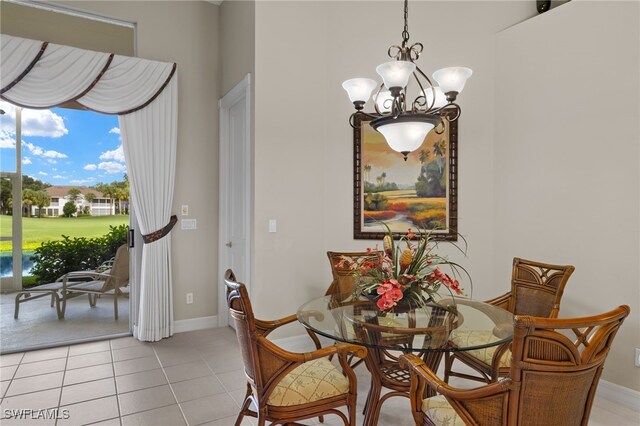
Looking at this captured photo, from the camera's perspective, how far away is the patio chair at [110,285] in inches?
155

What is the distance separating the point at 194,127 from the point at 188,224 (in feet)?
3.56

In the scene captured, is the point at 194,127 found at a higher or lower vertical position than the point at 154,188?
higher

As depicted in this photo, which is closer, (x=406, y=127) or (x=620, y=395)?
(x=406, y=127)

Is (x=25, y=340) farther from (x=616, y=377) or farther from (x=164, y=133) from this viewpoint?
(x=616, y=377)

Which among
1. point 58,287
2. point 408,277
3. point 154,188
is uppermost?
point 154,188

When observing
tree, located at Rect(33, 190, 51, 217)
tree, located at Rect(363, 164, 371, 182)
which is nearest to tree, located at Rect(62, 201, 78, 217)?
tree, located at Rect(33, 190, 51, 217)

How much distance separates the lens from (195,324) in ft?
13.9

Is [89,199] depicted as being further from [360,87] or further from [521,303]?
[521,303]

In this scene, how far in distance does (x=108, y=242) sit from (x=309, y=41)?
2.94 m

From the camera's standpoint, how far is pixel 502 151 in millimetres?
3521

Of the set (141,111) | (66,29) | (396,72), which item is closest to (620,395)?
(396,72)

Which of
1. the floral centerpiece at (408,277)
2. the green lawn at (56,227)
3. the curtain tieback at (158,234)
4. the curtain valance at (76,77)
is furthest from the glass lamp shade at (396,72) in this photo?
the green lawn at (56,227)

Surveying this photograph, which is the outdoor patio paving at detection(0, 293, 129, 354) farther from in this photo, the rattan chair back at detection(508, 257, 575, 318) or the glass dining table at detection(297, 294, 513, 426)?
the rattan chair back at detection(508, 257, 575, 318)

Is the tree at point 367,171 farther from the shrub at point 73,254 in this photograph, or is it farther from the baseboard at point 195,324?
the shrub at point 73,254
